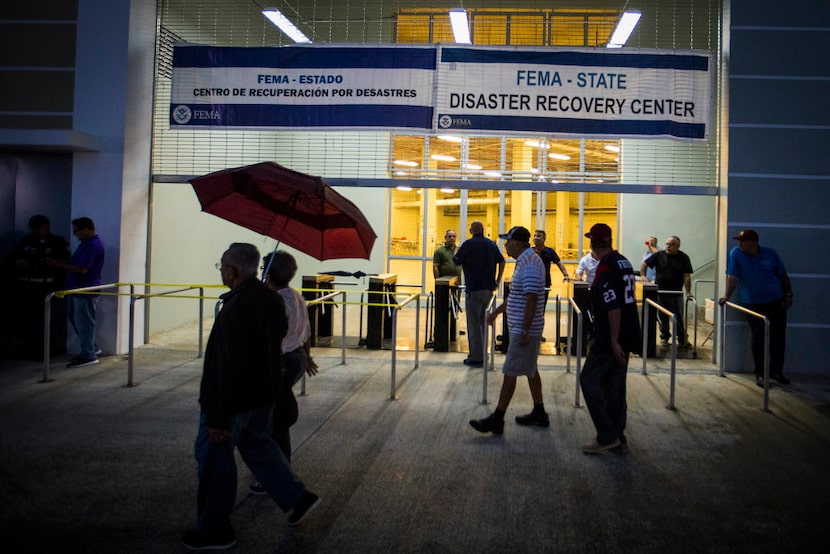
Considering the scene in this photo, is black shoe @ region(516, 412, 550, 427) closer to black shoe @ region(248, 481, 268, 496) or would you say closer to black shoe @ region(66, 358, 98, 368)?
black shoe @ region(248, 481, 268, 496)

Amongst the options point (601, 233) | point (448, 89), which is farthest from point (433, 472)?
point (448, 89)

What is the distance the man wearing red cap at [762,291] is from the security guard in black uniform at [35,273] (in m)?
7.86

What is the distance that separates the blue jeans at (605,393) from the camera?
18.3 ft

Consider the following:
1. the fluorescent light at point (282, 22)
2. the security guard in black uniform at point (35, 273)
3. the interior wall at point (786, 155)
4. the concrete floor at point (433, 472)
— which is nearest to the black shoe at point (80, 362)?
the concrete floor at point (433, 472)

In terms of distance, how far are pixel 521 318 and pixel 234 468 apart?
2865 mm

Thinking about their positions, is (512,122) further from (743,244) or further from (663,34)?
(663,34)

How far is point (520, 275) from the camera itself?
6016 millimetres

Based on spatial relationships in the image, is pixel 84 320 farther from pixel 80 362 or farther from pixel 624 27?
pixel 624 27

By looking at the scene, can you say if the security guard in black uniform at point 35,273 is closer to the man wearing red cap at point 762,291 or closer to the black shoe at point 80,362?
the black shoe at point 80,362

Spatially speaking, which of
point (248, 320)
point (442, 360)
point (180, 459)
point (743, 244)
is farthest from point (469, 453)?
point (743, 244)

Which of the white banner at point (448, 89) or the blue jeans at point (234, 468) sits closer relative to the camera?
the blue jeans at point (234, 468)

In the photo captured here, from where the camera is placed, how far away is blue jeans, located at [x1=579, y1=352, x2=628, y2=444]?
5.58 m

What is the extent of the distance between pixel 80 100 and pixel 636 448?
7.96 metres

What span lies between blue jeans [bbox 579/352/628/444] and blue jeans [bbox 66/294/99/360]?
592cm
